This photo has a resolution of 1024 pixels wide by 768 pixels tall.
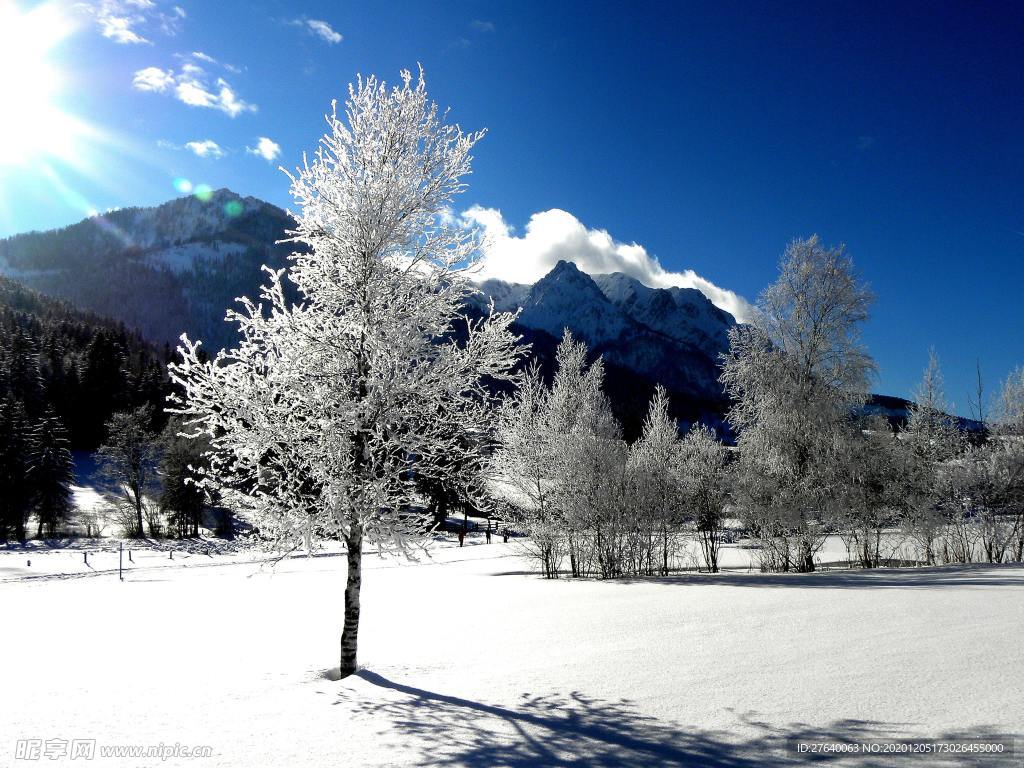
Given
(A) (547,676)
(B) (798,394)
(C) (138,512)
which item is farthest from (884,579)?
(C) (138,512)

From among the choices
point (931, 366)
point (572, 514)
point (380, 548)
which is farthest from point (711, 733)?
point (931, 366)

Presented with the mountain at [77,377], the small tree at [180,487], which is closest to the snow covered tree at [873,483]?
the small tree at [180,487]

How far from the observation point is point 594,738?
5.44 m

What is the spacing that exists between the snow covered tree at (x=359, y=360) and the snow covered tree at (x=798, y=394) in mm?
13755

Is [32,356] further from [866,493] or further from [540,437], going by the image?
[866,493]

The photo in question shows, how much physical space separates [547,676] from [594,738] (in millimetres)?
2387

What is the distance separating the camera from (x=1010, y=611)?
10047 mm

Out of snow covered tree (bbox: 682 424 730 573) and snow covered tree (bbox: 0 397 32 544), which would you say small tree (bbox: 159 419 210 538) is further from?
snow covered tree (bbox: 682 424 730 573)

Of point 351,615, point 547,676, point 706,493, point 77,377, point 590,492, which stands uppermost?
point 77,377

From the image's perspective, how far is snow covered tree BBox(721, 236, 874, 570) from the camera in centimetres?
1906

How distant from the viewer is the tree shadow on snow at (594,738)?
4828 mm

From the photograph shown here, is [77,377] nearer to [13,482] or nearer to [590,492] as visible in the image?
[13,482]

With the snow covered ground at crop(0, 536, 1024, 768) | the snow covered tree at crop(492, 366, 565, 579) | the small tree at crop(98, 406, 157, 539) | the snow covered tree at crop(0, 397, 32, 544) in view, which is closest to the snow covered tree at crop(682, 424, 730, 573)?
the snow covered tree at crop(492, 366, 565, 579)

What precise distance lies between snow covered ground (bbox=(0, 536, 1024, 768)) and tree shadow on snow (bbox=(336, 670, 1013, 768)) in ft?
0.09
